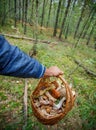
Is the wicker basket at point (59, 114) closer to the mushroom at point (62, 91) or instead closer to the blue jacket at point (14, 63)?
the mushroom at point (62, 91)

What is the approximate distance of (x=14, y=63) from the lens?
7.32 ft

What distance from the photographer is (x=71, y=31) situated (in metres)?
38.3

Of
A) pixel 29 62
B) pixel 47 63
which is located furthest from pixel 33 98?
pixel 47 63

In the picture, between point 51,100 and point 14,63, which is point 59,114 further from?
point 14,63

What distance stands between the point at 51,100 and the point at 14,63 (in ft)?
5.14

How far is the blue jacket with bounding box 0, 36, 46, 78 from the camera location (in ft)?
6.95

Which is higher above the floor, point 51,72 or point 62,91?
point 51,72

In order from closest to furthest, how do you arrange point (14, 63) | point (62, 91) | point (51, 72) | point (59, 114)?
point (14, 63) → point (51, 72) → point (59, 114) → point (62, 91)

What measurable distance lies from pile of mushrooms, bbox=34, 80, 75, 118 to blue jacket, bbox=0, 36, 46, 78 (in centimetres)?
107

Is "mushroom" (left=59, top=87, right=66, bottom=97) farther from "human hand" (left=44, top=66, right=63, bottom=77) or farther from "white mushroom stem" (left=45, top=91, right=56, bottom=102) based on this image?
"human hand" (left=44, top=66, right=63, bottom=77)

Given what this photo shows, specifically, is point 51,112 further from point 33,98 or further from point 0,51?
point 0,51

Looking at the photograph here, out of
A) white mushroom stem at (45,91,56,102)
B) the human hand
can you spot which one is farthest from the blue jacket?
white mushroom stem at (45,91,56,102)

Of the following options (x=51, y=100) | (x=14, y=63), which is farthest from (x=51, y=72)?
(x=51, y=100)

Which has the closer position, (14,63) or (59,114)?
(14,63)
